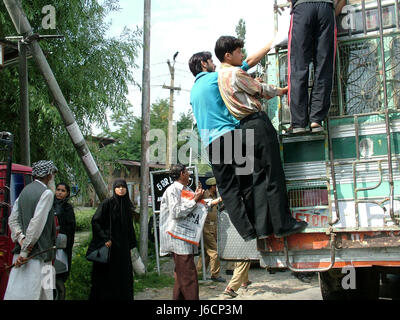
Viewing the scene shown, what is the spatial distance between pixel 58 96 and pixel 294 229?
4427mm

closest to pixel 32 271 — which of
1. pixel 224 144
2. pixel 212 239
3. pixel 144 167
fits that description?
pixel 224 144

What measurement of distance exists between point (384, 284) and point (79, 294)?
394 centimetres

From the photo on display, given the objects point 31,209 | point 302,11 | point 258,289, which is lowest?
point 258,289

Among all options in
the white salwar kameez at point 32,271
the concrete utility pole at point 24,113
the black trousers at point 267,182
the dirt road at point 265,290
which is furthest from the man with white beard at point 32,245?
the concrete utility pole at point 24,113

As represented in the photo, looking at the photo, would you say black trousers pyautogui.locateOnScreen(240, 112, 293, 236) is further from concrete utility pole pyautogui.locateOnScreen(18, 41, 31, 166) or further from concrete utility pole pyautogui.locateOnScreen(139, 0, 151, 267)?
concrete utility pole pyautogui.locateOnScreen(18, 41, 31, 166)

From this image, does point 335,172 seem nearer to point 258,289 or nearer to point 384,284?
point 384,284

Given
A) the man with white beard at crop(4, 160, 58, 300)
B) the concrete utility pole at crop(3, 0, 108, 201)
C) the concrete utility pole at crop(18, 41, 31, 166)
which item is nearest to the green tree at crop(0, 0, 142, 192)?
the concrete utility pole at crop(18, 41, 31, 166)

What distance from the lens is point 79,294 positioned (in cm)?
605

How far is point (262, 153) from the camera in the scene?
346 cm

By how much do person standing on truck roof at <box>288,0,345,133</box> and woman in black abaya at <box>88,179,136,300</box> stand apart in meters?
3.05

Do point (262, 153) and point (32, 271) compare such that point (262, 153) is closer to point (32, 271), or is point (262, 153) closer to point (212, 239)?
point (32, 271)

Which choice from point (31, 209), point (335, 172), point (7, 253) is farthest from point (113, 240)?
point (335, 172)

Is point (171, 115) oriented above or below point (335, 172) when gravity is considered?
above
